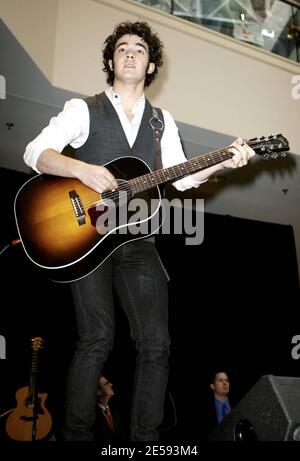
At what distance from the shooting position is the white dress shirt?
5.60ft

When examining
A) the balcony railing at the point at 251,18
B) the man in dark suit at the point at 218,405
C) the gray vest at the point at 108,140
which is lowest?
the man in dark suit at the point at 218,405

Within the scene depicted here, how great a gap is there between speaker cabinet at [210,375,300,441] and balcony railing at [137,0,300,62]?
13.9 ft

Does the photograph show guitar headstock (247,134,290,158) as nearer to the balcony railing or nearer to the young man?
the young man

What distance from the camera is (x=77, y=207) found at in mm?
1704

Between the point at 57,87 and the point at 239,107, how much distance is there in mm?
1996

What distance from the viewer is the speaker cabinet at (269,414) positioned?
1.24 meters

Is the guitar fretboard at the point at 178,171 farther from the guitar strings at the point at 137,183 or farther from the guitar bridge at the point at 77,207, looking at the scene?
the guitar bridge at the point at 77,207

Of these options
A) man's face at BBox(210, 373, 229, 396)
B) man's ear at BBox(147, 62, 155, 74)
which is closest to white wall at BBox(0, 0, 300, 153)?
man's ear at BBox(147, 62, 155, 74)

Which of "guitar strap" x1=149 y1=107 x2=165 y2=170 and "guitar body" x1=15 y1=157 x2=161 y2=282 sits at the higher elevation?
"guitar strap" x1=149 y1=107 x2=165 y2=170

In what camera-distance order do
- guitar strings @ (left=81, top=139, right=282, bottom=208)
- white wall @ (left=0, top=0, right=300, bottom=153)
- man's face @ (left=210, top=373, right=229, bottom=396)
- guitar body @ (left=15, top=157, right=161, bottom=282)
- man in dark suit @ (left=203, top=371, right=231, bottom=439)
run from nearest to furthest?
guitar body @ (left=15, top=157, right=161, bottom=282), guitar strings @ (left=81, top=139, right=282, bottom=208), white wall @ (left=0, top=0, right=300, bottom=153), man in dark suit @ (left=203, top=371, right=231, bottom=439), man's face @ (left=210, top=373, right=229, bottom=396)

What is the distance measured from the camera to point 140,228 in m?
1.72

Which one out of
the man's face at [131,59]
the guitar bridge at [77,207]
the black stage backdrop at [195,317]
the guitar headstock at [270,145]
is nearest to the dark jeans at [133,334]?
the guitar bridge at [77,207]

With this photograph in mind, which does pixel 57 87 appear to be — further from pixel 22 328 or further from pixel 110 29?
pixel 22 328

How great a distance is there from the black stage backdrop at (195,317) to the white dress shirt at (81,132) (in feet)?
11.2
